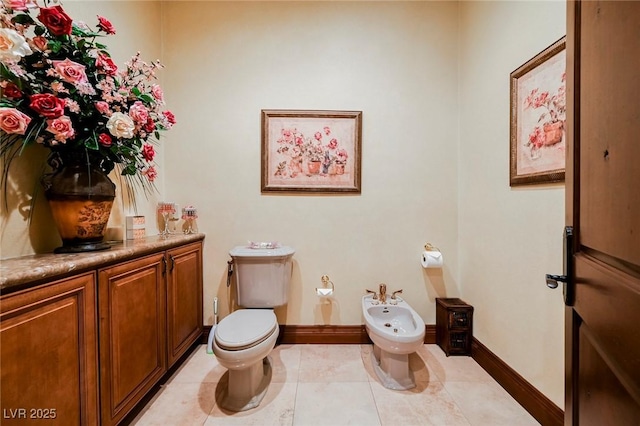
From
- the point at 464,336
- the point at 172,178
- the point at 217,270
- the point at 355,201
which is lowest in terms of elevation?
the point at 464,336

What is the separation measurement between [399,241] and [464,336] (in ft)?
2.77

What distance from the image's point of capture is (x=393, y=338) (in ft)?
4.92

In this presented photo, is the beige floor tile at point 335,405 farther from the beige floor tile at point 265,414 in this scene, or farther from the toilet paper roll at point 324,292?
Result: the toilet paper roll at point 324,292

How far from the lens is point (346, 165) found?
211cm

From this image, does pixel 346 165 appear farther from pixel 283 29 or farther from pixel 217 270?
pixel 217 270

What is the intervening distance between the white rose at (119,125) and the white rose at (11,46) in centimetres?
30

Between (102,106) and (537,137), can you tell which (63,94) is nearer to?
(102,106)

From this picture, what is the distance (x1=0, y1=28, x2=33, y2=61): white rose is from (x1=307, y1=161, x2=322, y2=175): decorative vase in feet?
5.07

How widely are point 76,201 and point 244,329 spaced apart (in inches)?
40.9

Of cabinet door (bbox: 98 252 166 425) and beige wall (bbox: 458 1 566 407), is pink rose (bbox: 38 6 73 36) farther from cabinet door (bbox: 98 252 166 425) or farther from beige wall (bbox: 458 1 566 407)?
beige wall (bbox: 458 1 566 407)

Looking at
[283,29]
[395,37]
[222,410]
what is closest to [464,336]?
[222,410]

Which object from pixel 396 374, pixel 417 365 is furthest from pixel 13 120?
pixel 417 365

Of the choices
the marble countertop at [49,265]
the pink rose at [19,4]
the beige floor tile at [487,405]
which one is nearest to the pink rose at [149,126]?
the pink rose at [19,4]

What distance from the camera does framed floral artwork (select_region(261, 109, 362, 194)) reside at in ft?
6.84
